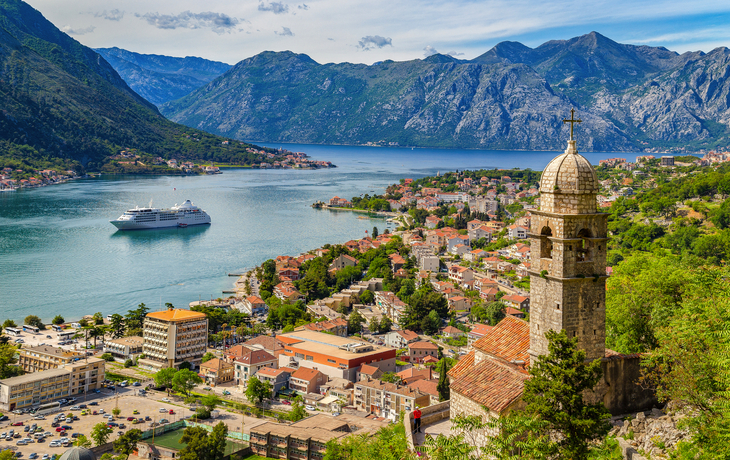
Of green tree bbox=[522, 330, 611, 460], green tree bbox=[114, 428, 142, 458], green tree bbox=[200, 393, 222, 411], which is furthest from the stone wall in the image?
green tree bbox=[200, 393, 222, 411]

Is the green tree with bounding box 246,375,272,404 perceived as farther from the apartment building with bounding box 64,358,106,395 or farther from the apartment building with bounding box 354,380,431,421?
the apartment building with bounding box 64,358,106,395

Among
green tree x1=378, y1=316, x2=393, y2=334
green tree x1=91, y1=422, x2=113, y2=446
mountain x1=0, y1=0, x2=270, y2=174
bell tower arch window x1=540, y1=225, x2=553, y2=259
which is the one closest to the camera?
bell tower arch window x1=540, y1=225, x2=553, y2=259

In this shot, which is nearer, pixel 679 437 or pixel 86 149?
pixel 679 437

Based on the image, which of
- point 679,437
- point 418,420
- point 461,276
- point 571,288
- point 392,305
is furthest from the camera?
point 461,276

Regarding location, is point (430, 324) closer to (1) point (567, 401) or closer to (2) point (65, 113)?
(1) point (567, 401)

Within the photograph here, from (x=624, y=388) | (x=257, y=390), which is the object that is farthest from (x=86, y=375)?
(x=624, y=388)

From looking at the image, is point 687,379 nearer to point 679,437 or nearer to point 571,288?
point 679,437

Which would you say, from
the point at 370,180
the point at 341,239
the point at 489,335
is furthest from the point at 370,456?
the point at 370,180
